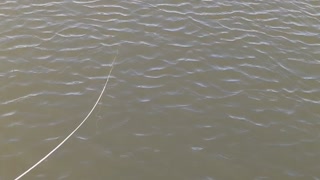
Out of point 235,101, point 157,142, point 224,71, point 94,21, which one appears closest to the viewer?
point 157,142

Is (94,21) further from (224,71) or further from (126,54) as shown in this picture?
(224,71)

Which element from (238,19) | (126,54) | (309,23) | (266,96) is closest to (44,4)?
(126,54)

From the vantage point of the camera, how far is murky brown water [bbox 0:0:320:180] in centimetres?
1082

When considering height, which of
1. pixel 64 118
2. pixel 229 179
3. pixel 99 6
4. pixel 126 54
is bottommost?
pixel 229 179

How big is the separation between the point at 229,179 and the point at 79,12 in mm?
8483

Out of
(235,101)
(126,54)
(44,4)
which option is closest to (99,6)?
(44,4)

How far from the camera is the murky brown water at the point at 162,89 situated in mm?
10820

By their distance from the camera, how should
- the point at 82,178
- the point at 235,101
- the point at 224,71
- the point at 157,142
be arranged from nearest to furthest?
1. the point at 82,178
2. the point at 157,142
3. the point at 235,101
4. the point at 224,71

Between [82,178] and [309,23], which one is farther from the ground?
[309,23]

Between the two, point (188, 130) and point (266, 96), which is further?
point (266, 96)

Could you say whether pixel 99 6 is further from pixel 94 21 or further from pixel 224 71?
pixel 224 71

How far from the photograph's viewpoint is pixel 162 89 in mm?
12758

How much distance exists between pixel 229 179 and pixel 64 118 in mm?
4672

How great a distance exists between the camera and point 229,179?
34.4ft
